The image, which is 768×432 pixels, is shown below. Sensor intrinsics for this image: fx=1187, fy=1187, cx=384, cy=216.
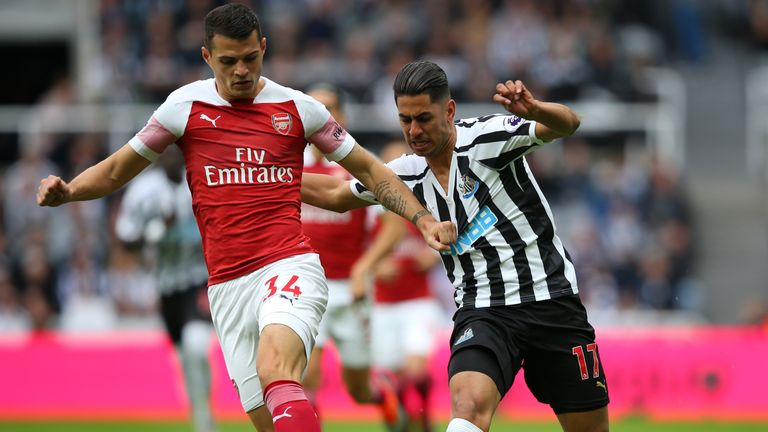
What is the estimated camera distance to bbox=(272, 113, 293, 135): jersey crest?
5938 mm

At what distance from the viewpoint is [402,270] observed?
34.9ft

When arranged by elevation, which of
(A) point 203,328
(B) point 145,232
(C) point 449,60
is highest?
(C) point 449,60

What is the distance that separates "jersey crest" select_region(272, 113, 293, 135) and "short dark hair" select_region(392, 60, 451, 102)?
0.59 meters

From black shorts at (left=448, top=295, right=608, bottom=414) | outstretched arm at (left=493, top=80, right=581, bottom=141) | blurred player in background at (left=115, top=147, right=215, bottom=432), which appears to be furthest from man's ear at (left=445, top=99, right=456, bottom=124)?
blurred player in background at (left=115, top=147, right=215, bottom=432)

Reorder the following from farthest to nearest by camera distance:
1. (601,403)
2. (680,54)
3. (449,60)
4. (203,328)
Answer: (680,54), (449,60), (203,328), (601,403)

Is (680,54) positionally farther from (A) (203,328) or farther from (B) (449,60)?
(A) (203,328)

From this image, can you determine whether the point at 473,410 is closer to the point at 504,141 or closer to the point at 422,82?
the point at 504,141

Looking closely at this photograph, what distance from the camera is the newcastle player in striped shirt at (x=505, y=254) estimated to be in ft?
18.7

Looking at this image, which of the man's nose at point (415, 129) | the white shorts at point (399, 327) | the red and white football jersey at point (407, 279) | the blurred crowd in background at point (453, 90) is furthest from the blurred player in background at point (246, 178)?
the blurred crowd in background at point (453, 90)

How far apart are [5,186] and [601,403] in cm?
1230

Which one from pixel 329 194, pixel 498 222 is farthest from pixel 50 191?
pixel 498 222

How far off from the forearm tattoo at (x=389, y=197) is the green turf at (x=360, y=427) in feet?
17.2

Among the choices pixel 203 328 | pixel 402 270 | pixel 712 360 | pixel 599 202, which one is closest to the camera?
pixel 203 328

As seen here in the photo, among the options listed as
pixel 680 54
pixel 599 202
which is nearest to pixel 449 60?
pixel 599 202
